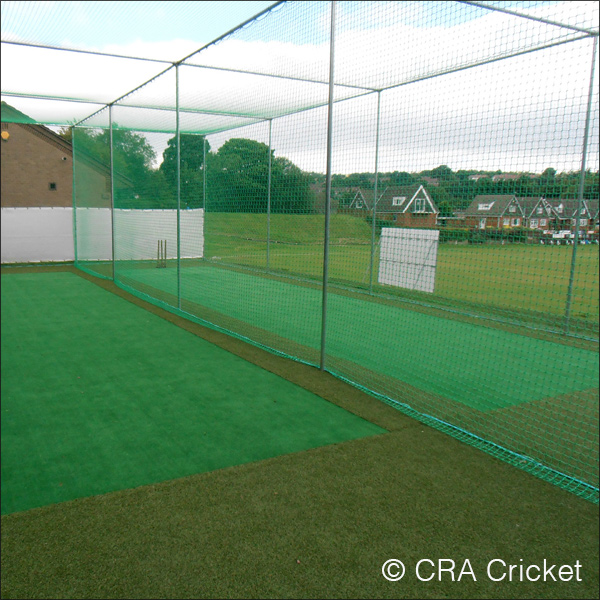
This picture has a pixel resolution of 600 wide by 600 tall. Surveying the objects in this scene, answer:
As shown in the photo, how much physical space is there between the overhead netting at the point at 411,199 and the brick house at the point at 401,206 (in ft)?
0.07

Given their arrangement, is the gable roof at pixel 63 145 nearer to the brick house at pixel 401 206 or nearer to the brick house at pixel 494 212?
the brick house at pixel 401 206

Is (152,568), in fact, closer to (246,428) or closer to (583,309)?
(246,428)

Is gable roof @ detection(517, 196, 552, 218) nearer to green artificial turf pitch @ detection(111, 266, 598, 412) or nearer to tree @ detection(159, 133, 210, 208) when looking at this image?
green artificial turf pitch @ detection(111, 266, 598, 412)

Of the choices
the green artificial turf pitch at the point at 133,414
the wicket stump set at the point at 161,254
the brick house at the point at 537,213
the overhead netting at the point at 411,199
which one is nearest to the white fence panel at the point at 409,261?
the overhead netting at the point at 411,199

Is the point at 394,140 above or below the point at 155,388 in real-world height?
above

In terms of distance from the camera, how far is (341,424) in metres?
3.04

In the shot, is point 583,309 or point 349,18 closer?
point 349,18

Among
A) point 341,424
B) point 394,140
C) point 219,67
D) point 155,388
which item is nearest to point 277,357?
point 155,388

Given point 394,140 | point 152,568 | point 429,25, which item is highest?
point 429,25

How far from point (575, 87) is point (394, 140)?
4.32 ft

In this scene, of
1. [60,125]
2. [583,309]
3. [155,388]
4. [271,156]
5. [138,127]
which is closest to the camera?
[155,388]

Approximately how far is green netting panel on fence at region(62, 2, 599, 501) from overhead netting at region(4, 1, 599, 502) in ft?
0.07

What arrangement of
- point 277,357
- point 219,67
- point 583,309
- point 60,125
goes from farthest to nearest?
point 60,125 → point 583,309 → point 219,67 → point 277,357

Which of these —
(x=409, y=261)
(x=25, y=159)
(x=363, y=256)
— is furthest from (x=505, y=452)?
(x=409, y=261)
